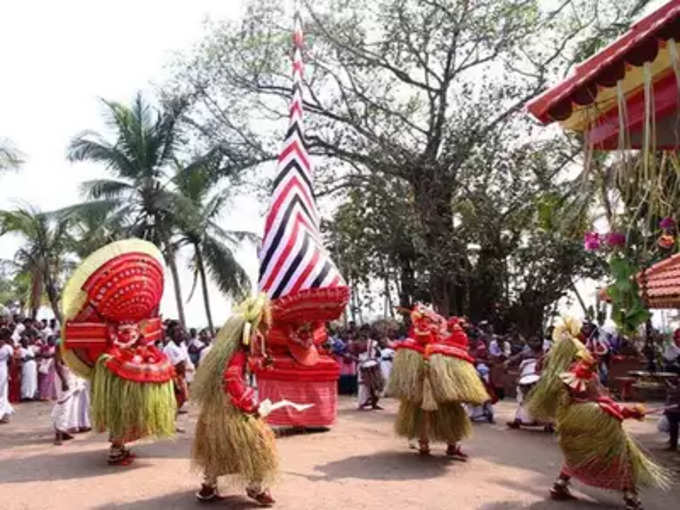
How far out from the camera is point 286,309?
9.53 m

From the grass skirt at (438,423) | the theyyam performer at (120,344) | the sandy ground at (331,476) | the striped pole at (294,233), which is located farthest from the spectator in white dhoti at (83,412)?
the grass skirt at (438,423)

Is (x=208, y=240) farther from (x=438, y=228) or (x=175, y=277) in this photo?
(x=438, y=228)

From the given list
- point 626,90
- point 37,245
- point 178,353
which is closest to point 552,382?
point 626,90

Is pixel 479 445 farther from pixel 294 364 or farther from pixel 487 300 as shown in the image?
pixel 487 300

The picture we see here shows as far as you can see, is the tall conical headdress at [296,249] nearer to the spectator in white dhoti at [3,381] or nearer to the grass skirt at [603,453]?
the grass skirt at [603,453]

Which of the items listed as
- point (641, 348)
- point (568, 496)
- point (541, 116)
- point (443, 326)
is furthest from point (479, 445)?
point (641, 348)

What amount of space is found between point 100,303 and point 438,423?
149 inches

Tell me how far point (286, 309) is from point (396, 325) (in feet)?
41.7

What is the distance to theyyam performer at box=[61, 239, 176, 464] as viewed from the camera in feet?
24.4

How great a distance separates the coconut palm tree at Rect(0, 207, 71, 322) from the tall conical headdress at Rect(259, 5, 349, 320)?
1507 cm

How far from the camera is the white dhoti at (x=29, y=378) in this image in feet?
47.4

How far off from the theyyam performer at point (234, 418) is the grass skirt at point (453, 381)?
2272 millimetres

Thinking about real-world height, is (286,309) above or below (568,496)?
above

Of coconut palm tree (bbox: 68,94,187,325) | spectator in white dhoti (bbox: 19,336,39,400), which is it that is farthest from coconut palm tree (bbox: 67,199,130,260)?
spectator in white dhoti (bbox: 19,336,39,400)
